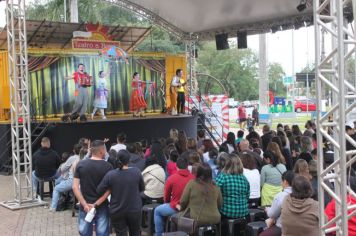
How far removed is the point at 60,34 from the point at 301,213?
1420 centimetres

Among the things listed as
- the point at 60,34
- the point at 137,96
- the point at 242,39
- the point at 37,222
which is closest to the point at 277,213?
the point at 37,222

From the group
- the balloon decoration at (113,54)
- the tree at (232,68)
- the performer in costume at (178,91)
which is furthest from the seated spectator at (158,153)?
the tree at (232,68)

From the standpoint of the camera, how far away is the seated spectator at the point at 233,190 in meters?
5.76

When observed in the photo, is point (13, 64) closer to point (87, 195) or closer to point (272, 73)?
point (87, 195)

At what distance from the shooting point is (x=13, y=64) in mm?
9070

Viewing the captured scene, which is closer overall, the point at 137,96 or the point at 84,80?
the point at 84,80

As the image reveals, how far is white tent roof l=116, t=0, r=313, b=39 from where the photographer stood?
13.3 metres

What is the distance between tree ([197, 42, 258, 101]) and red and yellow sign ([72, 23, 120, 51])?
37998mm

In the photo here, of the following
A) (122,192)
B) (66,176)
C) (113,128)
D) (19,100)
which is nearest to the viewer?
(122,192)

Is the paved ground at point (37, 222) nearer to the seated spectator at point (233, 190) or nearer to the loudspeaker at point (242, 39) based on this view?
the seated spectator at point (233, 190)

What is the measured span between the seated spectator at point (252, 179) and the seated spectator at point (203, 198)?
981 millimetres

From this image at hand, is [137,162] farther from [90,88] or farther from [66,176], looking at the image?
[90,88]

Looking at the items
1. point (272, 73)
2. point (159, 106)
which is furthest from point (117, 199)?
point (272, 73)

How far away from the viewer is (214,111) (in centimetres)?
1769
